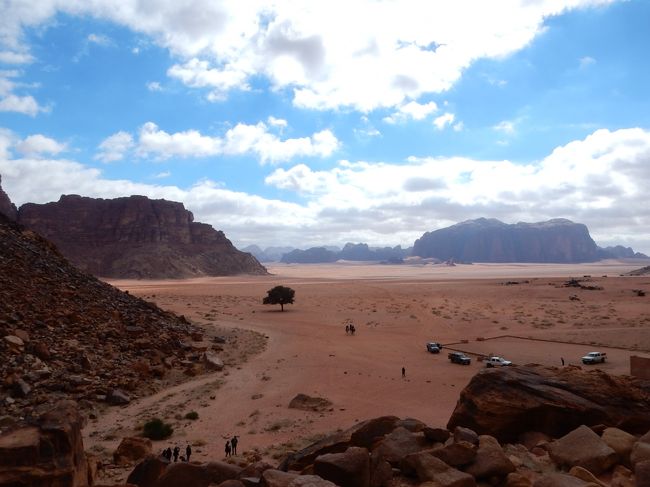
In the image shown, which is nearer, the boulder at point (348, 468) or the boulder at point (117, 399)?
the boulder at point (348, 468)

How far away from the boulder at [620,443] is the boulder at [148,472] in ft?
29.7

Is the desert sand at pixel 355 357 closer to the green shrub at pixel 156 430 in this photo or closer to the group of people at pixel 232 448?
the green shrub at pixel 156 430

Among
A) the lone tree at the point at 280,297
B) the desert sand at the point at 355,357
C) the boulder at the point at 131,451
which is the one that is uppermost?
the lone tree at the point at 280,297

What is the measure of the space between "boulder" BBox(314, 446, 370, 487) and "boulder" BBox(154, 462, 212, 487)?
247cm

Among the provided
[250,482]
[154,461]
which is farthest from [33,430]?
[250,482]

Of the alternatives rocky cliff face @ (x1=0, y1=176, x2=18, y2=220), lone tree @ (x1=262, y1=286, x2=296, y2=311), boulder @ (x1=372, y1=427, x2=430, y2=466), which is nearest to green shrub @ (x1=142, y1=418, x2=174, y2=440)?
boulder @ (x1=372, y1=427, x2=430, y2=466)

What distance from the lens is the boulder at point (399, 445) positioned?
908 cm

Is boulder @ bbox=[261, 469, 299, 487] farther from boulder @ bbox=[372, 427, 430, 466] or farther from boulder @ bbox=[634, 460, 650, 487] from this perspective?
boulder @ bbox=[634, 460, 650, 487]

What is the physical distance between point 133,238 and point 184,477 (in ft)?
492

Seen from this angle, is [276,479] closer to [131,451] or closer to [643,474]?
[643,474]

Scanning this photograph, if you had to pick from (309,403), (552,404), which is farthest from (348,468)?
(309,403)

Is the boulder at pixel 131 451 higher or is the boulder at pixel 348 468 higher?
the boulder at pixel 348 468

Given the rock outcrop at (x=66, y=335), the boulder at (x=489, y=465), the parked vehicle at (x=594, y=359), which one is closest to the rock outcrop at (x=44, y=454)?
the boulder at (x=489, y=465)

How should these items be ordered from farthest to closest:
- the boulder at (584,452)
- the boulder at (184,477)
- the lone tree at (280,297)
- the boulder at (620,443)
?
the lone tree at (280,297) < the boulder at (184,477) < the boulder at (620,443) < the boulder at (584,452)
